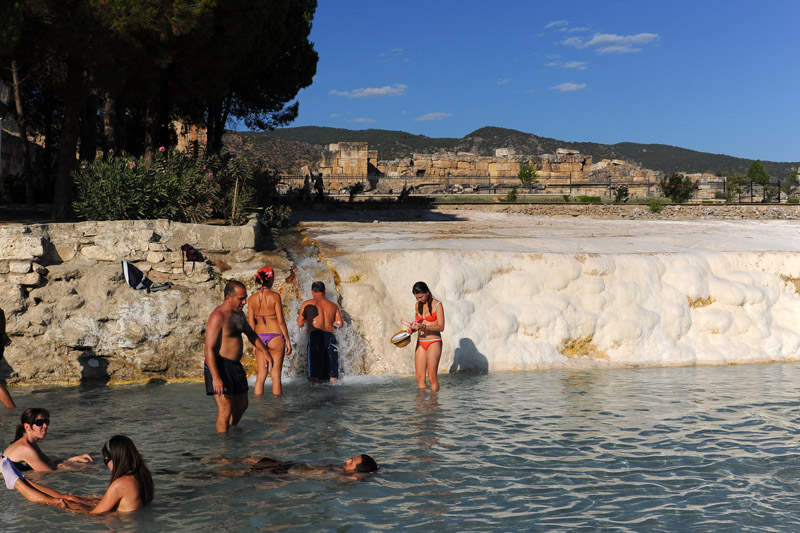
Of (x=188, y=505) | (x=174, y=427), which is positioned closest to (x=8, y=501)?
(x=188, y=505)

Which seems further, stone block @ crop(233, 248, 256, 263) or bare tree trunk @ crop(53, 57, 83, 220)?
bare tree trunk @ crop(53, 57, 83, 220)

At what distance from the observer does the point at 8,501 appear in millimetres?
5992

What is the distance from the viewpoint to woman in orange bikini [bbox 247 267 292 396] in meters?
9.85

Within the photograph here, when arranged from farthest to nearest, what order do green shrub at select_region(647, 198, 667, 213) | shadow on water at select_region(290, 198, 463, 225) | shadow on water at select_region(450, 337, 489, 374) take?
green shrub at select_region(647, 198, 667, 213)
shadow on water at select_region(290, 198, 463, 225)
shadow on water at select_region(450, 337, 489, 374)

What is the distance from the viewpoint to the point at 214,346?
744 centimetres

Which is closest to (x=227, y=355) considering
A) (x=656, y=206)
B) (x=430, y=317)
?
(x=430, y=317)

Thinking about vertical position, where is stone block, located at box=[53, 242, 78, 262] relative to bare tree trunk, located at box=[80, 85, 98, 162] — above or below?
below

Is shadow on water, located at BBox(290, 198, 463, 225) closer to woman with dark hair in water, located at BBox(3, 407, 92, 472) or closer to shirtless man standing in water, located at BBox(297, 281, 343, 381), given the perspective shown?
shirtless man standing in water, located at BBox(297, 281, 343, 381)

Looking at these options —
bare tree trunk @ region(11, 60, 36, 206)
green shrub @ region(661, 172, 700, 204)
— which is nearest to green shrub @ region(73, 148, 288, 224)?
bare tree trunk @ region(11, 60, 36, 206)

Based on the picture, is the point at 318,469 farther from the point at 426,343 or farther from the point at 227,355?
the point at 426,343

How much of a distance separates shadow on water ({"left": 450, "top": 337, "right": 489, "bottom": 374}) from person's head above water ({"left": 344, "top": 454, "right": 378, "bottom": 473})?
576cm

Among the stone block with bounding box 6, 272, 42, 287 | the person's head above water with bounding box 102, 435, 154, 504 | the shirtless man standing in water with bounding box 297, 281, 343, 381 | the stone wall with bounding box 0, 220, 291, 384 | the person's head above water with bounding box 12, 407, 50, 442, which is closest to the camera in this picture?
the person's head above water with bounding box 102, 435, 154, 504

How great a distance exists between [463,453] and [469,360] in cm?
521

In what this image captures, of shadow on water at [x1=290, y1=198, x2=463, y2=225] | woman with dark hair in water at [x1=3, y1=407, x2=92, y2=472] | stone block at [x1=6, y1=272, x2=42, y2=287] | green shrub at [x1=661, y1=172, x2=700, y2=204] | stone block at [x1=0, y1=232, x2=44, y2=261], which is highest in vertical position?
green shrub at [x1=661, y1=172, x2=700, y2=204]
